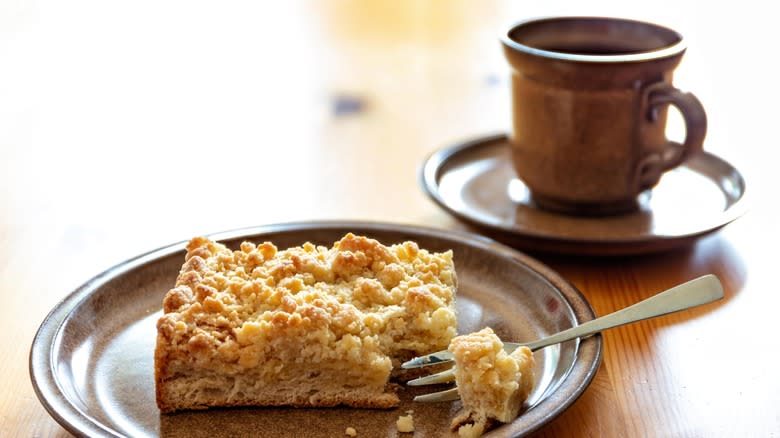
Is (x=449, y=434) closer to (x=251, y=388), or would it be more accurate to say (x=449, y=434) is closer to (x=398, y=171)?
(x=251, y=388)

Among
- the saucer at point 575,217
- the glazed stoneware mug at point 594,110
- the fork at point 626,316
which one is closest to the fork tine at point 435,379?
the fork at point 626,316

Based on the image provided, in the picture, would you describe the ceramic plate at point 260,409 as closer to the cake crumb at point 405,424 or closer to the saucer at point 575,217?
the cake crumb at point 405,424

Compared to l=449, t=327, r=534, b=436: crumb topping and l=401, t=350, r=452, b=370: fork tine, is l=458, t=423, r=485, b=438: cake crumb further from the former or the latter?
l=401, t=350, r=452, b=370: fork tine

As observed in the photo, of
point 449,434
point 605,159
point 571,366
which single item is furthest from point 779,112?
point 449,434

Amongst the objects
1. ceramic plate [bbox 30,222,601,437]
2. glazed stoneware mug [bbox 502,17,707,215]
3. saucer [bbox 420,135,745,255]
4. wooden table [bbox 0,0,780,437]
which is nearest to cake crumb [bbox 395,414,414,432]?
ceramic plate [bbox 30,222,601,437]

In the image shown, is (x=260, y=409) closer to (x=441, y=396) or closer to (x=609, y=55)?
(x=441, y=396)

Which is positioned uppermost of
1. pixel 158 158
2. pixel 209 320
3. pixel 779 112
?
pixel 209 320
